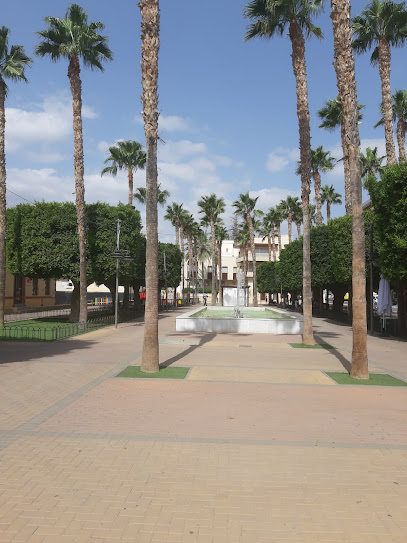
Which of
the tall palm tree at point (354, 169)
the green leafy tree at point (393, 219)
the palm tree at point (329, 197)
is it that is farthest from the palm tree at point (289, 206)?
the tall palm tree at point (354, 169)

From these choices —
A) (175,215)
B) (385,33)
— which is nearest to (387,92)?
(385,33)

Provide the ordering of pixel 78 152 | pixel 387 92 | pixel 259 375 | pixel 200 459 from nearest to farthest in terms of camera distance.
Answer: pixel 200 459, pixel 259 375, pixel 78 152, pixel 387 92

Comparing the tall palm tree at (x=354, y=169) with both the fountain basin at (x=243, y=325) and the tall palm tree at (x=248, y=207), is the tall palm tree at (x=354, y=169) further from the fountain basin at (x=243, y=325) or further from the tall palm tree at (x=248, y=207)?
the tall palm tree at (x=248, y=207)

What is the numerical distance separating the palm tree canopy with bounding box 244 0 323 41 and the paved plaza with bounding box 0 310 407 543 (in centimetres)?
1408

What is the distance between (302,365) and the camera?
13227mm

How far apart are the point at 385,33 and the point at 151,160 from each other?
21.1 metres

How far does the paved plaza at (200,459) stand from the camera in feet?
13.3

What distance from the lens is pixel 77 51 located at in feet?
78.5

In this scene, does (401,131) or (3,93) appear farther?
(401,131)


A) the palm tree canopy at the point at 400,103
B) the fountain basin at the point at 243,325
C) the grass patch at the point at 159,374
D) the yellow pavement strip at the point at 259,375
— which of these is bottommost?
the yellow pavement strip at the point at 259,375

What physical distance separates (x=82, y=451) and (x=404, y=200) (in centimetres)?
1842

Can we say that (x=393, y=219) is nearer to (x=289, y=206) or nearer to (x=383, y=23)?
(x=383, y=23)

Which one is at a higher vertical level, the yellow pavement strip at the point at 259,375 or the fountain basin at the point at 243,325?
the fountain basin at the point at 243,325

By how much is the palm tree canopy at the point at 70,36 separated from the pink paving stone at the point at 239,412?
20.5 metres
